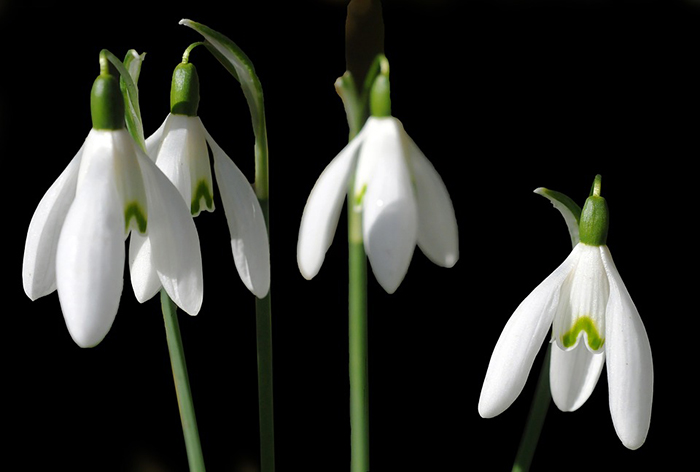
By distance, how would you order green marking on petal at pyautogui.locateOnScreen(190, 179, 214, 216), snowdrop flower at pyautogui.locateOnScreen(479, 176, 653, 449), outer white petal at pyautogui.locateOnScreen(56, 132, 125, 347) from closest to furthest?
1. outer white petal at pyautogui.locateOnScreen(56, 132, 125, 347)
2. snowdrop flower at pyautogui.locateOnScreen(479, 176, 653, 449)
3. green marking on petal at pyautogui.locateOnScreen(190, 179, 214, 216)

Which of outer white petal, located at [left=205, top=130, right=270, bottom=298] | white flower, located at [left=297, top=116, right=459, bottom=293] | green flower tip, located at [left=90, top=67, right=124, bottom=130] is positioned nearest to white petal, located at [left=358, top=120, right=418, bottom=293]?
white flower, located at [left=297, top=116, right=459, bottom=293]

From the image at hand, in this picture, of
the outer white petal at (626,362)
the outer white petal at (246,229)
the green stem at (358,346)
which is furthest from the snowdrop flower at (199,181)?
the outer white petal at (626,362)

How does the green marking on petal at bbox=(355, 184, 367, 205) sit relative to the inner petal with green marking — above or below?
above

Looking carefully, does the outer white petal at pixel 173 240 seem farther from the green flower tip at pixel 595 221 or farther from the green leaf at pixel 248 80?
the green flower tip at pixel 595 221

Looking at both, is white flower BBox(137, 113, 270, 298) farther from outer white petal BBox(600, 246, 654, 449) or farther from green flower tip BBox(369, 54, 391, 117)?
outer white petal BBox(600, 246, 654, 449)

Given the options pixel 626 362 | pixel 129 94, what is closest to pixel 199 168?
pixel 129 94

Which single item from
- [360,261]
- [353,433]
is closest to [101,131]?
[360,261]

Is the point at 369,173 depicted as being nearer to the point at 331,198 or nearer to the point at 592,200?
the point at 331,198
